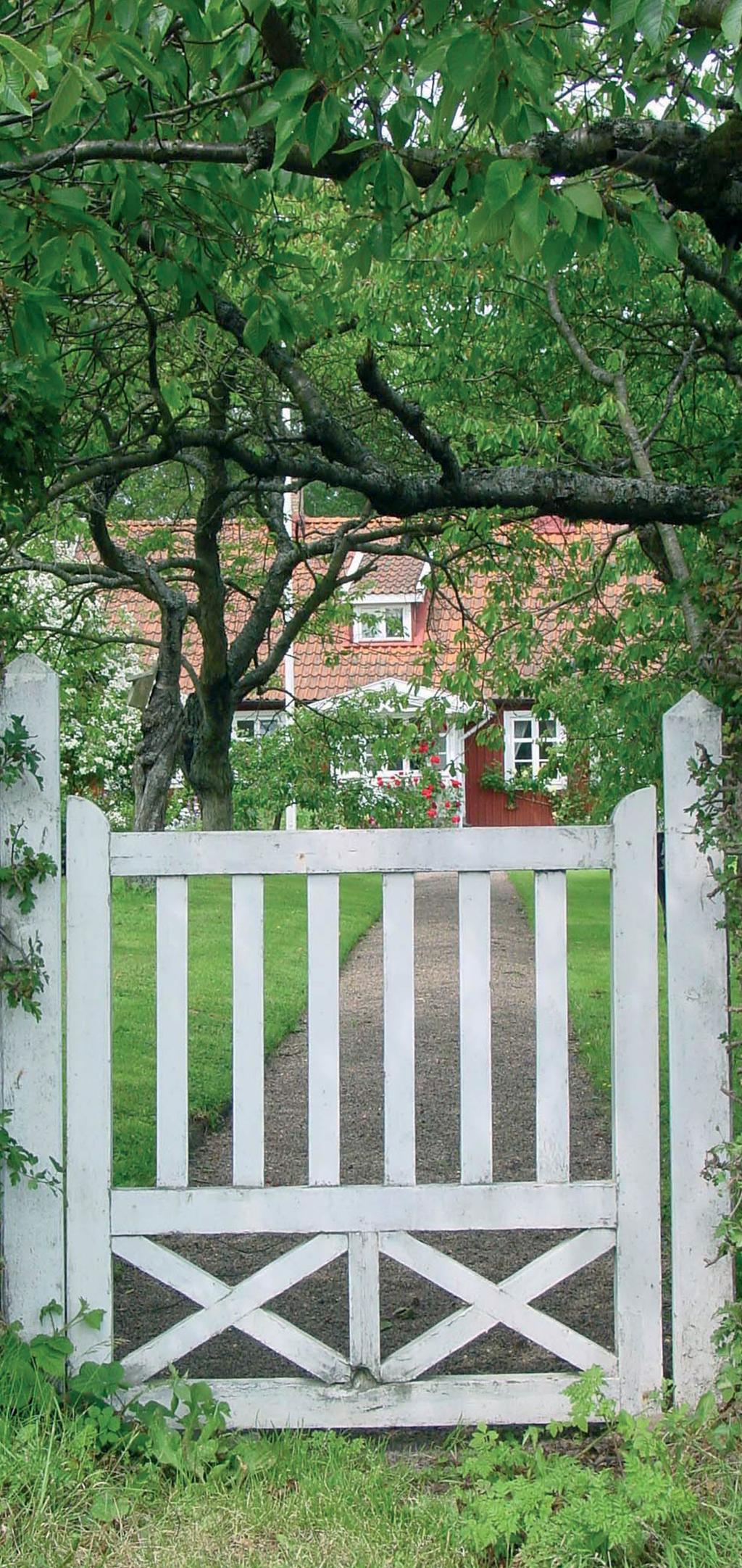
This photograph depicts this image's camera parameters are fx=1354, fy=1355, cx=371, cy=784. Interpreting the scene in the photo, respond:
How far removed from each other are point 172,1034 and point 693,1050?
1252mm

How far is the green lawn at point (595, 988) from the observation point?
289 inches

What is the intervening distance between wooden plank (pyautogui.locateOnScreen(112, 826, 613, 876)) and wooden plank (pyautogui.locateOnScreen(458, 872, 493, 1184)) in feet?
0.25

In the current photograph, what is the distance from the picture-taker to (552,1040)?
10.7 ft

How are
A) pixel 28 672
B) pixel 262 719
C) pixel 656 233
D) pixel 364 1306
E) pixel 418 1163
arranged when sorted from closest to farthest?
pixel 656 233, pixel 364 1306, pixel 28 672, pixel 418 1163, pixel 262 719

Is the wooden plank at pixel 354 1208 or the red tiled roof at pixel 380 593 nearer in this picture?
the wooden plank at pixel 354 1208

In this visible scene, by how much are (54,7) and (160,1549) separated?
3492 millimetres

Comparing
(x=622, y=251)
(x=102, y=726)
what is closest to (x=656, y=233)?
(x=622, y=251)

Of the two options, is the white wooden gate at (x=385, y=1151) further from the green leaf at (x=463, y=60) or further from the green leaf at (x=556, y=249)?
the green leaf at (x=463, y=60)

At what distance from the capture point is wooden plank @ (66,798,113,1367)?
3.23m

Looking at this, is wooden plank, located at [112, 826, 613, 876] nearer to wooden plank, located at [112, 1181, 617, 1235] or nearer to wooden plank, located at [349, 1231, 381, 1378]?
wooden plank, located at [112, 1181, 617, 1235]

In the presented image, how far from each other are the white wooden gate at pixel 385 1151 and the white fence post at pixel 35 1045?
5 centimetres

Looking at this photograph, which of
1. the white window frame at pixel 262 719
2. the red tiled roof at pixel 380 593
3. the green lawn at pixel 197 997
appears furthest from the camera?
the white window frame at pixel 262 719

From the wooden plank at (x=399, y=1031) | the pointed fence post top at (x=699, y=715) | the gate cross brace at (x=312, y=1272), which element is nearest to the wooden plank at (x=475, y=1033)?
the wooden plank at (x=399, y=1031)

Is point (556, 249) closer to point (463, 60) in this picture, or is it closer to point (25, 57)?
point (463, 60)
